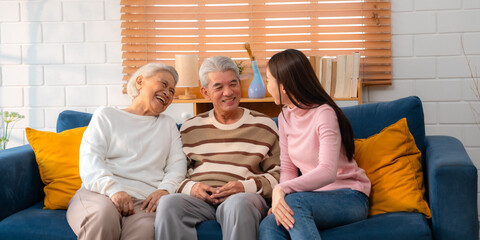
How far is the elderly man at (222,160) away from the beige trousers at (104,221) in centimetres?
6

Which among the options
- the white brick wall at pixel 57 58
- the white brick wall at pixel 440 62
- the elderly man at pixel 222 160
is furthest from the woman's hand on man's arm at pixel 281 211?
the white brick wall at pixel 57 58

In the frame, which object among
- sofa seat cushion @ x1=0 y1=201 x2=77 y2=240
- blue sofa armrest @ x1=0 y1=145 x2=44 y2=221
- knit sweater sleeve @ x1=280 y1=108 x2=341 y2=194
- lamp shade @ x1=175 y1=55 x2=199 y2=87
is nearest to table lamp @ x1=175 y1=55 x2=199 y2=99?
lamp shade @ x1=175 y1=55 x2=199 y2=87

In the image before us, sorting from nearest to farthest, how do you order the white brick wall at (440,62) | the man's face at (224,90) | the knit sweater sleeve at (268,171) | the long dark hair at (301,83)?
the long dark hair at (301,83), the knit sweater sleeve at (268,171), the man's face at (224,90), the white brick wall at (440,62)

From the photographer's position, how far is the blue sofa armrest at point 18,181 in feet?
7.09

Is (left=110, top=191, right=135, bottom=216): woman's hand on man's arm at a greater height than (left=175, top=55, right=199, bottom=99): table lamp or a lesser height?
lesser

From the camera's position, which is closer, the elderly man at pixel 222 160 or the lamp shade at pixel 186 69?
the elderly man at pixel 222 160

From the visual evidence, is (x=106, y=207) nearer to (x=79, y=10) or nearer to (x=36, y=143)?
(x=36, y=143)

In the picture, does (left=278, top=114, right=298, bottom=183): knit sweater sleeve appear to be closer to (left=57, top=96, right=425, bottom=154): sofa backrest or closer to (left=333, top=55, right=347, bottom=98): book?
(left=57, top=96, right=425, bottom=154): sofa backrest

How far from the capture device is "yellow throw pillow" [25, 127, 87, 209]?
2.28m

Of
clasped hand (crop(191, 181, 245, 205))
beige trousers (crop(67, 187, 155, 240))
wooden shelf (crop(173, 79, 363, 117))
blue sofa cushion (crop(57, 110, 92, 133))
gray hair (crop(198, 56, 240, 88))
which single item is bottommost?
beige trousers (crop(67, 187, 155, 240))

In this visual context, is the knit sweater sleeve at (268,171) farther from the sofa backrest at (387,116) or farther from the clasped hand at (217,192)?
the sofa backrest at (387,116)

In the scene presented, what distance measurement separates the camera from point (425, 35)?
3.30m

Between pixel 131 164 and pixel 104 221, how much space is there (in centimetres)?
39

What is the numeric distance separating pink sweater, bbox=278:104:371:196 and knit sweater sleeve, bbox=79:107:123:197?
28.5 inches
